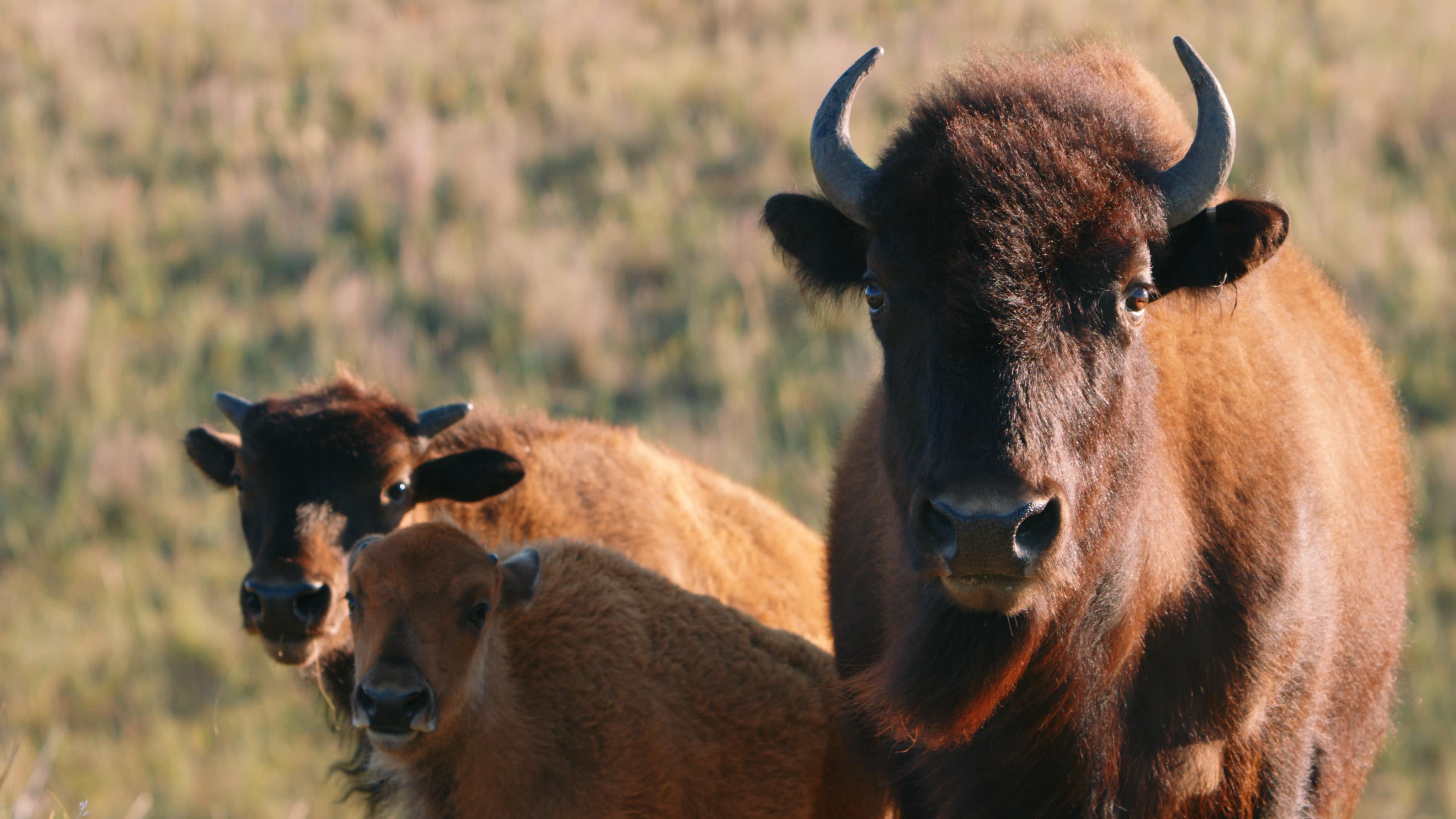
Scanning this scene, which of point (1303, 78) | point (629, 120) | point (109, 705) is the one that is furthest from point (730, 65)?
point (109, 705)

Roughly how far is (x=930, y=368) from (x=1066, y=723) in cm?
131

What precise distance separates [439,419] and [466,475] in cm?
34

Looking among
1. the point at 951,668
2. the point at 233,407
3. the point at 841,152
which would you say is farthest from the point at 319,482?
the point at 951,668

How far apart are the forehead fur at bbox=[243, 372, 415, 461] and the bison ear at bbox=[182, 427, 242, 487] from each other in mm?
407

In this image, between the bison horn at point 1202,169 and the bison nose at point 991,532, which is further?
the bison horn at point 1202,169

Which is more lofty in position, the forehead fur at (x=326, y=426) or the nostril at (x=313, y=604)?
the forehead fur at (x=326, y=426)

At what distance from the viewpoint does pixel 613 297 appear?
1655 cm

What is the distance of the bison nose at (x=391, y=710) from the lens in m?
4.40

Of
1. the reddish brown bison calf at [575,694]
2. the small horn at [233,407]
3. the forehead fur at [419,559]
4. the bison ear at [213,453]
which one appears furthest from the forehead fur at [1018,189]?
the bison ear at [213,453]

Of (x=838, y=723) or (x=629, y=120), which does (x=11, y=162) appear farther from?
(x=838, y=723)

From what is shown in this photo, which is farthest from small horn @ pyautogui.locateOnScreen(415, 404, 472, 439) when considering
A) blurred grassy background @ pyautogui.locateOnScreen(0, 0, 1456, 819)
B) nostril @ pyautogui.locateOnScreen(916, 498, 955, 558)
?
blurred grassy background @ pyautogui.locateOnScreen(0, 0, 1456, 819)

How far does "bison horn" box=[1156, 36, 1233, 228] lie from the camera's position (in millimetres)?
4102

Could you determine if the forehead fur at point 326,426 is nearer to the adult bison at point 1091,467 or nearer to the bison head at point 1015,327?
the adult bison at point 1091,467

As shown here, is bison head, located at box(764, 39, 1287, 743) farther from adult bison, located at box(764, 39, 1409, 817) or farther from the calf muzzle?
the calf muzzle
